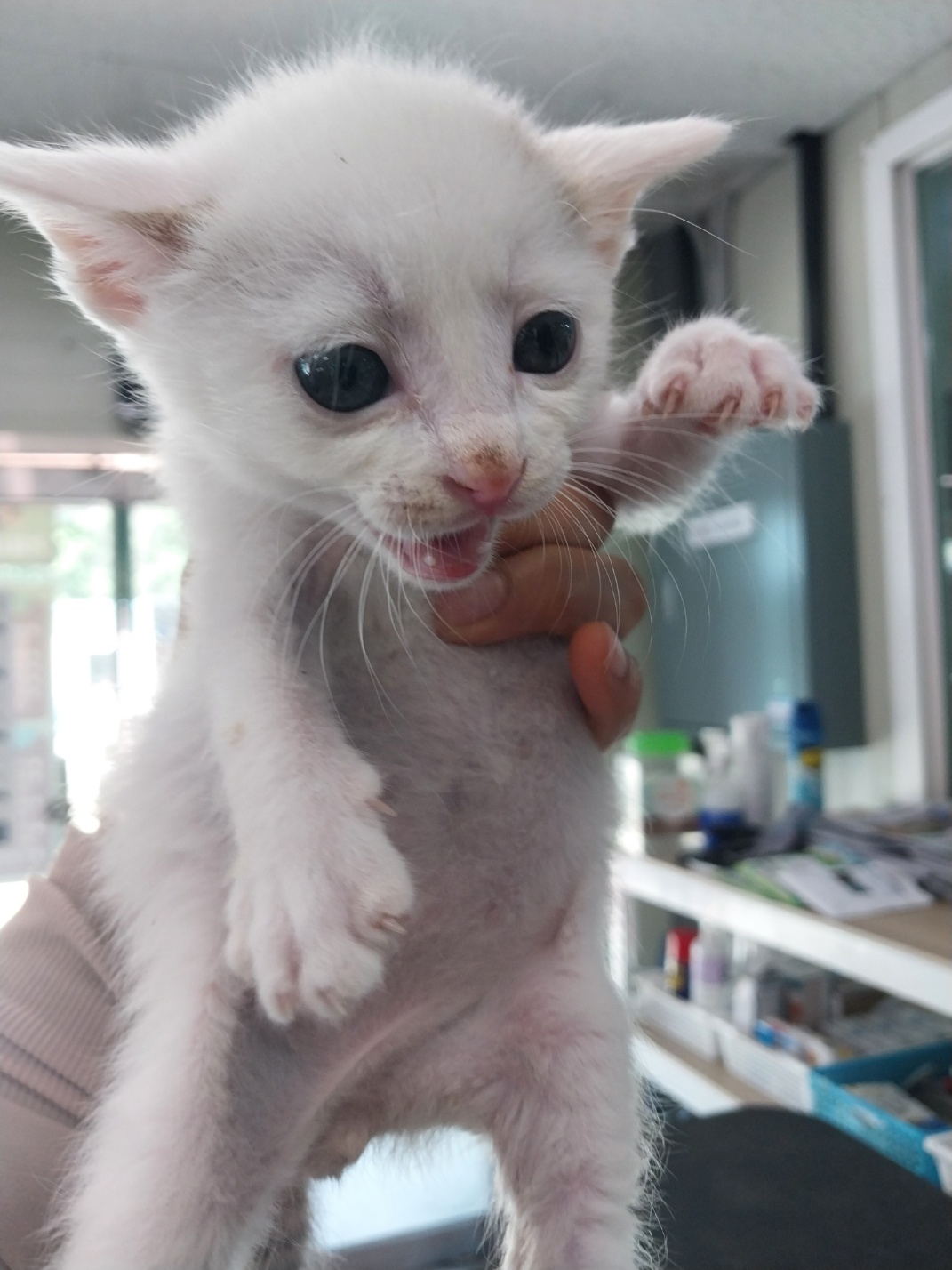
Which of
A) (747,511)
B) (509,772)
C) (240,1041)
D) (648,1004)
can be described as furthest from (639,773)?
(240,1041)

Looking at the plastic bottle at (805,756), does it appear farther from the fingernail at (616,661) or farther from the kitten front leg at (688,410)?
the fingernail at (616,661)

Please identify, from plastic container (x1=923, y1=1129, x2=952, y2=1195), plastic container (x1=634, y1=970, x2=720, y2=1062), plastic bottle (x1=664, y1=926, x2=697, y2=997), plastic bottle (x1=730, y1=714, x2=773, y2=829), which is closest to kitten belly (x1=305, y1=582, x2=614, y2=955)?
plastic container (x1=923, y1=1129, x2=952, y2=1195)

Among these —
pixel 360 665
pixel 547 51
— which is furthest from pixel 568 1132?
pixel 547 51

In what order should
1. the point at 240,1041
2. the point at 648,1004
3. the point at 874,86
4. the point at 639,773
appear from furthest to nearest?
1. the point at 648,1004
2. the point at 639,773
3. the point at 874,86
4. the point at 240,1041

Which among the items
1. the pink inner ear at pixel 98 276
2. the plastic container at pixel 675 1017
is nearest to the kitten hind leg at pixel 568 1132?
the pink inner ear at pixel 98 276

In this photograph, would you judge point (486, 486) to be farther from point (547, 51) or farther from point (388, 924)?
point (547, 51)

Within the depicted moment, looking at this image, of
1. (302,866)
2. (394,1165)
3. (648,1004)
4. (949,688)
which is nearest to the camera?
(302,866)

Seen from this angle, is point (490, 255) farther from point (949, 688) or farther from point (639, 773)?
point (639, 773)
